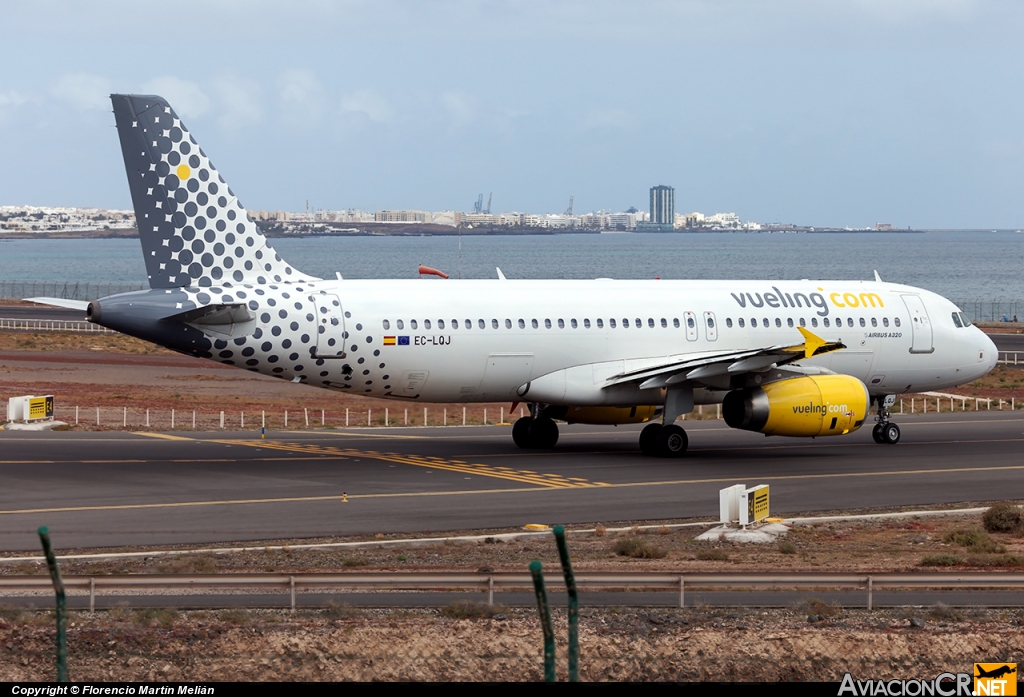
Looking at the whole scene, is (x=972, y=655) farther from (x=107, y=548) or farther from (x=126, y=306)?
(x=126, y=306)

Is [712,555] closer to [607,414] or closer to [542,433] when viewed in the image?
[607,414]

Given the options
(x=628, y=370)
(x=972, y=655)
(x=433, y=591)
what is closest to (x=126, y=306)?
(x=628, y=370)

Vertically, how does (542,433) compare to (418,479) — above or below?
above

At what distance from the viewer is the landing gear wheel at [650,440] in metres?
38.0

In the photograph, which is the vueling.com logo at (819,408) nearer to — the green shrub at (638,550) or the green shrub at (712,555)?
the green shrub at (712,555)

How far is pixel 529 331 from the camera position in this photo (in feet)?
121

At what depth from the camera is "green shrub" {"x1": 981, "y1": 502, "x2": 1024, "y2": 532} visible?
27.3m

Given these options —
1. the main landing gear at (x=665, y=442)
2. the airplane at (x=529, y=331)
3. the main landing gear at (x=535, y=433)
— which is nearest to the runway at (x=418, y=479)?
the main landing gear at (x=535, y=433)

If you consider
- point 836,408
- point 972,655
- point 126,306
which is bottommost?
point 972,655

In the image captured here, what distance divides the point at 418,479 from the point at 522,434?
24.1 feet

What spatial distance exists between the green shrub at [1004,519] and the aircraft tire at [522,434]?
15353 millimetres

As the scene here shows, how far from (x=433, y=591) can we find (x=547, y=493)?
12243mm

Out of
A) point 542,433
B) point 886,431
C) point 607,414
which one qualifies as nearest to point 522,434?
point 542,433

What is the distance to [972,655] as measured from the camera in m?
16.8
